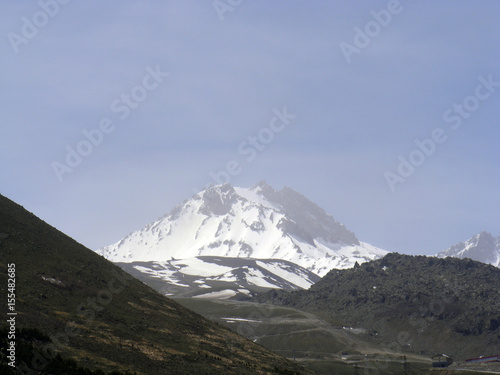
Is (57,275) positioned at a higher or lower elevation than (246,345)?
higher

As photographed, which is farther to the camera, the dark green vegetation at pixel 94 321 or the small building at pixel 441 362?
the small building at pixel 441 362

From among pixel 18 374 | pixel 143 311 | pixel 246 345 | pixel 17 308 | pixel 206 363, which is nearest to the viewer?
pixel 18 374

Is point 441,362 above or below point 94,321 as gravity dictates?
below

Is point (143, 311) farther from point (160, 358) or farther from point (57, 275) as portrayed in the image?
point (160, 358)

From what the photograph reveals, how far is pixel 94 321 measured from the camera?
8275 centimetres

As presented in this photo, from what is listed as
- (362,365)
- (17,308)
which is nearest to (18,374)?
(17,308)

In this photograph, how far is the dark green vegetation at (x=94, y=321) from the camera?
69000 millimetres

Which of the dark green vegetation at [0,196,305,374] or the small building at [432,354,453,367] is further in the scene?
the small building at [432,354,453,367]

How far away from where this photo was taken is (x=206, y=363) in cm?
8181

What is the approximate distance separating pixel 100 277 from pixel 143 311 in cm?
1286

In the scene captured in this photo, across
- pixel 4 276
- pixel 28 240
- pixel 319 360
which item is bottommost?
pixel 319 360

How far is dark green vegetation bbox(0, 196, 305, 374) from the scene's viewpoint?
69.0m

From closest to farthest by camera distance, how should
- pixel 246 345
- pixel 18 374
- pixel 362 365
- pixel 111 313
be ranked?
pixel 18 374 → pixel 111 313 → pixel 246 345 → pixel 362 365

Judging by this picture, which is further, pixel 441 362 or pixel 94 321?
pixel 441 362
